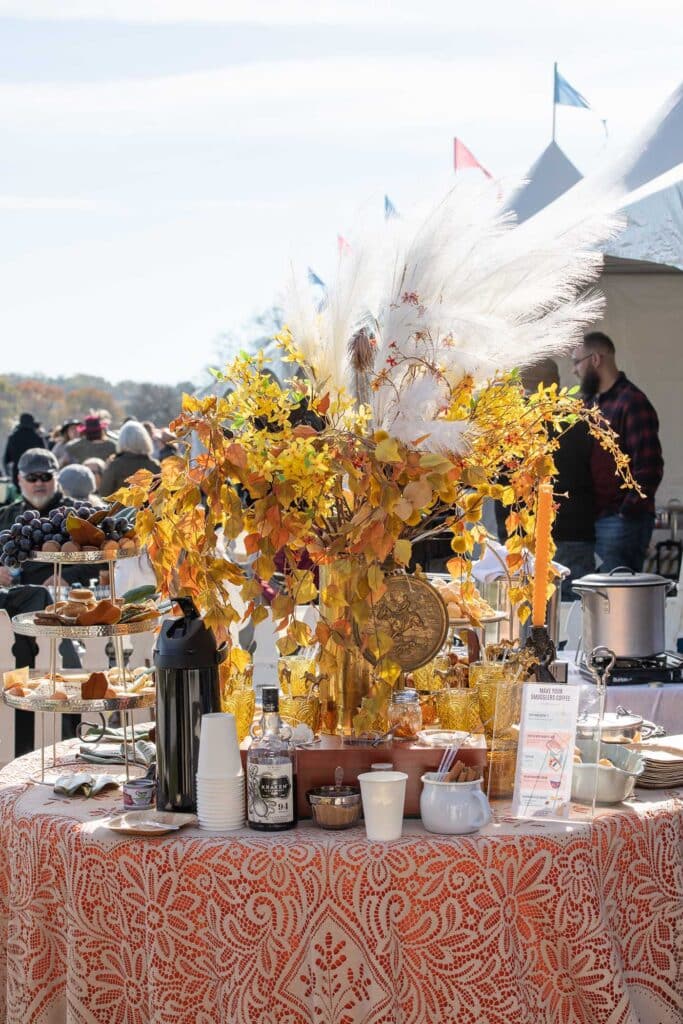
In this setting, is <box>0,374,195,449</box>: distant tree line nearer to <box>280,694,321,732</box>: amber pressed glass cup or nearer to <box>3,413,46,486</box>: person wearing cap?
<box>3,413,46,486</box>: person wearing cap

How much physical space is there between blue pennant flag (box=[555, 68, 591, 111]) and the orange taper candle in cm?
818

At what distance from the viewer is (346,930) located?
1.95 metres

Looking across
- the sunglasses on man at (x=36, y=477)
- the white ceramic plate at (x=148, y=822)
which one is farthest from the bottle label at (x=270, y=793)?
the sunglasses on man at (x=36, y=477)

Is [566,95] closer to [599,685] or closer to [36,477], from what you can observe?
[36,477]

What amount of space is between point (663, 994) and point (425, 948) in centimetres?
43

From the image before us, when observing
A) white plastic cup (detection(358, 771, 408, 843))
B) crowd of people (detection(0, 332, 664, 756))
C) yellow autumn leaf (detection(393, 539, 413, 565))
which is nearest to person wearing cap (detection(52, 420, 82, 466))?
crowd of people (detection(0, 332, 664, 756))

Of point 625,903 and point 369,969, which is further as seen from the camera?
point 625,903

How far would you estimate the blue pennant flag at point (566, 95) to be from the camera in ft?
32.8

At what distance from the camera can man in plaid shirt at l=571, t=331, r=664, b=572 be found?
6.43 metres

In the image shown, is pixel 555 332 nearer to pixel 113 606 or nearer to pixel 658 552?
pixel 113 606

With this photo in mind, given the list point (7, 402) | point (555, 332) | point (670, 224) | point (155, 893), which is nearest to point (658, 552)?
point (670, 224)

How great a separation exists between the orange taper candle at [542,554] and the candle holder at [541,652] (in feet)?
0.07

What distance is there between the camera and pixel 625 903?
2076 millimetres

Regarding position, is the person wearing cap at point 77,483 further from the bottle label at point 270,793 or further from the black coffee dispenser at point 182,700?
the bottle label at point 270,793
